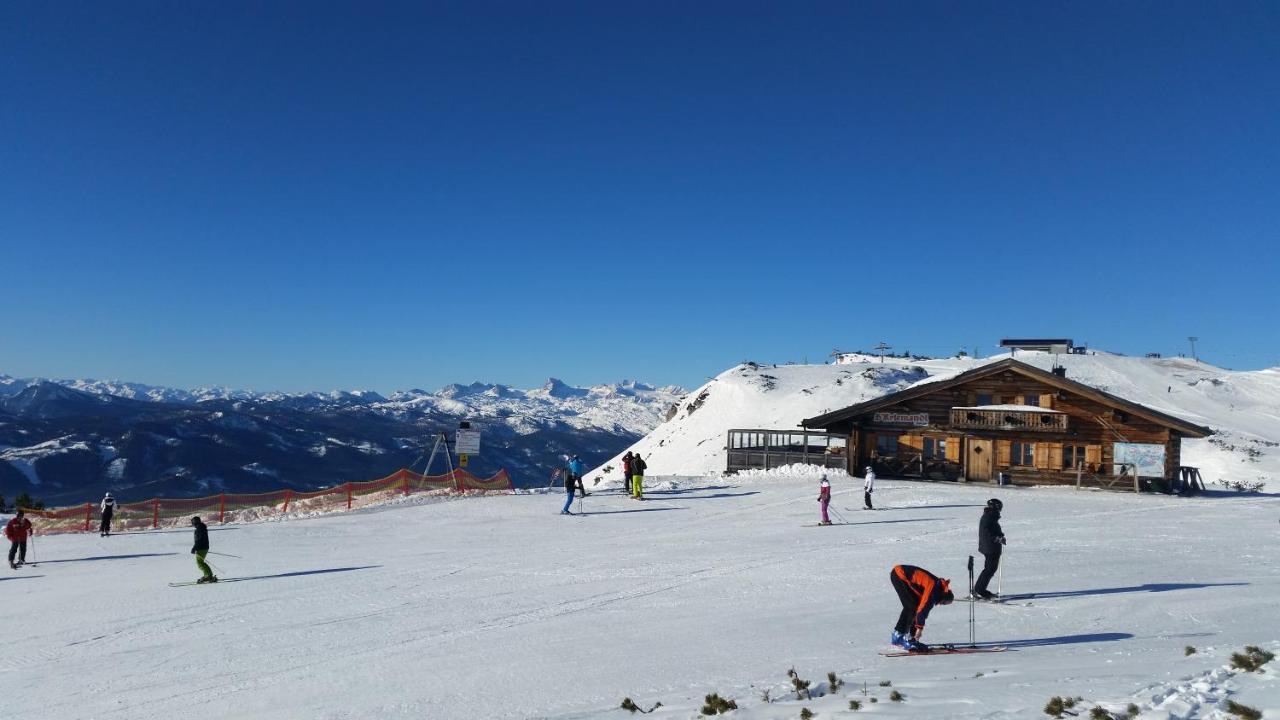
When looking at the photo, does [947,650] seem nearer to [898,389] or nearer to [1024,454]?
[1024,454]

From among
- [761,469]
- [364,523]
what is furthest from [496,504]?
[761,469]

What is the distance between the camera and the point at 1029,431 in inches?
1280

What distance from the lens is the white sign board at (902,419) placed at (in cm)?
3506

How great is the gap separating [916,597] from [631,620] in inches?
188

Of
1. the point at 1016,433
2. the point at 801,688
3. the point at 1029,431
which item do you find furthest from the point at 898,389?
the point at 801,688

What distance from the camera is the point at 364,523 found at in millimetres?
26047

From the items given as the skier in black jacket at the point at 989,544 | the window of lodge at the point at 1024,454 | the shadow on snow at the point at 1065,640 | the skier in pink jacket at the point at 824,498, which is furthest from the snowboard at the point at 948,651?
the window of lodge at the point at 1024,454

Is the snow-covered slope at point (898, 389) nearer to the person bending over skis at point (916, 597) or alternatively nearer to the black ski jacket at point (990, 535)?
the black ski jacket at point (990, 535)

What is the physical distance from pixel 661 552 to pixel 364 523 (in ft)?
39.5

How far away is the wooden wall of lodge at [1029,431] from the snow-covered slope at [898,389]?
21.2 m

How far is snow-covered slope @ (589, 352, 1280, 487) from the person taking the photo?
56875 mm

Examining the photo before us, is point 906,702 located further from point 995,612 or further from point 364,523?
point 364,523

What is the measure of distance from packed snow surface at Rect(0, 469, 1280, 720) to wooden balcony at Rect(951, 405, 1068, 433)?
7955 millimetres

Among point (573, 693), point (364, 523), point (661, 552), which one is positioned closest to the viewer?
point (573, 693)
